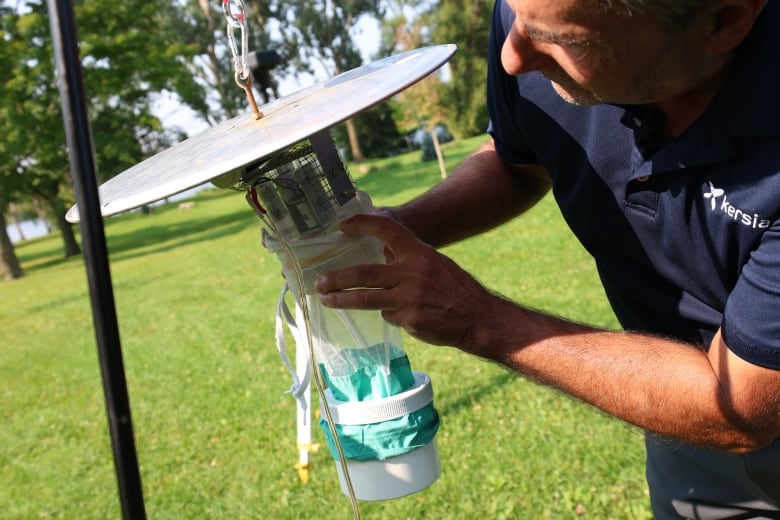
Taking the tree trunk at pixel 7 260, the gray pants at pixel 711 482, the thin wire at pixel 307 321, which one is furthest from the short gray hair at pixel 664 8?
the tree trunk at pixel 7 260

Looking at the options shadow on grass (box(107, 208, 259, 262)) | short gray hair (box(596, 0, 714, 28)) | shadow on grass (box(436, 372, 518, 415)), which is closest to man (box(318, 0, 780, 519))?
short gray hair (box(596, 0, 714, 28))

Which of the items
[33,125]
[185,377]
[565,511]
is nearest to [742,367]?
[565,511]

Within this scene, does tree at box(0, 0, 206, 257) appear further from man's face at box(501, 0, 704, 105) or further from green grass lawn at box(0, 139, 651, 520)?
man's face at box(501, 0, 704, 105)

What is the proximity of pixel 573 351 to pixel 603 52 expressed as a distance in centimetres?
58

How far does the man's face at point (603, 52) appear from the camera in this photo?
4.06ft

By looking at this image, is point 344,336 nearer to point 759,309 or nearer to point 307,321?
point 307,321

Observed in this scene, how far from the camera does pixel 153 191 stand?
41.9 inches

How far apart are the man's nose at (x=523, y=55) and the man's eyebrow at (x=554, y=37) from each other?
0.02 metres

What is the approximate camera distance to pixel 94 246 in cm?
73

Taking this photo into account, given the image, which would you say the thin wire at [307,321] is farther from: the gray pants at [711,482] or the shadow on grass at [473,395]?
the shadow on grass at [473,395]

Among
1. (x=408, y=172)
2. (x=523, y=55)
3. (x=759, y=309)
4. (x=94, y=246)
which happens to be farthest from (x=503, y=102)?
(x=408, y=172)

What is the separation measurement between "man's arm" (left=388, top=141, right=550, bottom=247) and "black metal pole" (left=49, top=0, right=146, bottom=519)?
1273 mm

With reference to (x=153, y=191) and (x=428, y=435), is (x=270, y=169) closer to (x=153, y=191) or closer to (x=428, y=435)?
(x=153, y=191)

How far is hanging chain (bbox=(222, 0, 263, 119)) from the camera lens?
130cm
